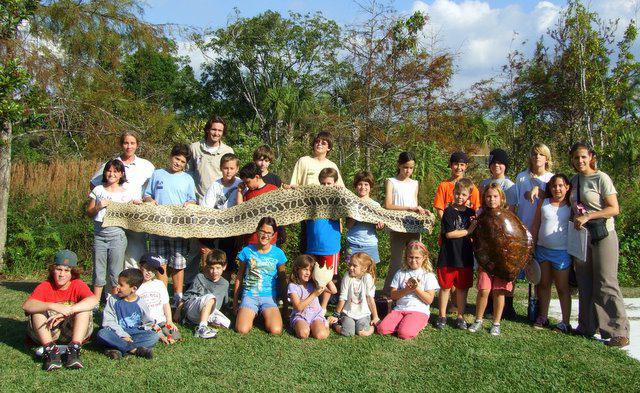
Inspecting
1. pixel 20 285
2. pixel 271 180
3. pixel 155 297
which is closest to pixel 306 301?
pixel 155 297

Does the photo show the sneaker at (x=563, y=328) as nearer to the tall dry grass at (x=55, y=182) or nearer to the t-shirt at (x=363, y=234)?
the t-shirt at (x=363, y=234)

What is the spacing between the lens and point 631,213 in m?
10.3

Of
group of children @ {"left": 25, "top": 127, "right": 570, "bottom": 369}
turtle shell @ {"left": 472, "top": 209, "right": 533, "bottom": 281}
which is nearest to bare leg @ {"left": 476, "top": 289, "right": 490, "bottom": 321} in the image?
group of children @ {"left": 25, "top": 127, "right": 570, "bottom": 369}

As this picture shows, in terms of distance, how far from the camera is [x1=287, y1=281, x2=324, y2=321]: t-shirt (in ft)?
19.1

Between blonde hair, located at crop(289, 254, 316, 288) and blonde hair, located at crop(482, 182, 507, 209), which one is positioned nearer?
blonde hair, located at crop(482, 182, 507, 209)

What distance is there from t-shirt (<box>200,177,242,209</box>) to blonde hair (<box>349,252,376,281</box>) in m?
1.36

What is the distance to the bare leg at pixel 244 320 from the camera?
5727 mm

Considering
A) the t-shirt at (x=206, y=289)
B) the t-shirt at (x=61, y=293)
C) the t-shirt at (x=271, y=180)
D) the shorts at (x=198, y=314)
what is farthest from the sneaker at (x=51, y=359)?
the t-shirt at (x=271, y=180)

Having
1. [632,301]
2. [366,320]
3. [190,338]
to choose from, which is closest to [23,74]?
[190,338]

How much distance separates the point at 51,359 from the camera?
4.65 m

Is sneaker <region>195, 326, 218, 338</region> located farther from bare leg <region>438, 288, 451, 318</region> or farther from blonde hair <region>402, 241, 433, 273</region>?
bare leg <region>438, 288, 451, 318</region>

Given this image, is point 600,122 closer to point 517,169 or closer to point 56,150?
point 517,169

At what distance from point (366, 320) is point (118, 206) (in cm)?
268

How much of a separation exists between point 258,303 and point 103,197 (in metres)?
1.88
